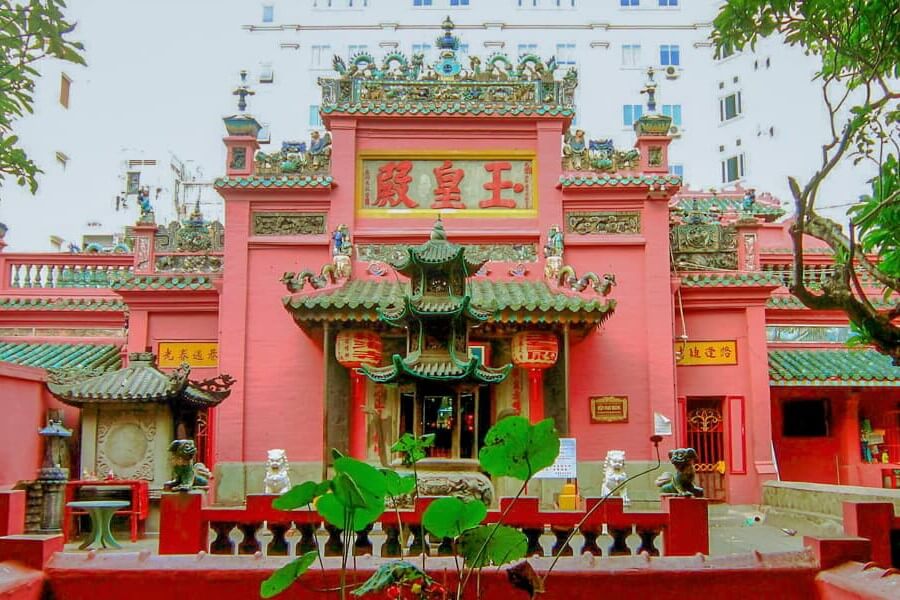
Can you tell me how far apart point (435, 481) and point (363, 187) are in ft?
24.8

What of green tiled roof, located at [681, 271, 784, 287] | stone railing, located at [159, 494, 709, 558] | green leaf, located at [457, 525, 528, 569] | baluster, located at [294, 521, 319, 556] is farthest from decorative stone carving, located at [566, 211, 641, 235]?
green leaf, located at [457, 525, 528, 569]

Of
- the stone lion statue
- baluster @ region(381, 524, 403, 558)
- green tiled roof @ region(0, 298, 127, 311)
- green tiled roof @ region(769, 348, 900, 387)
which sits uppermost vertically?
green tiled roof @ region(0, 298, 127, 311)

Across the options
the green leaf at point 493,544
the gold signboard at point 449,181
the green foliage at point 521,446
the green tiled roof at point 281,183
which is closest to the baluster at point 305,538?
the green leaf at point 493,544

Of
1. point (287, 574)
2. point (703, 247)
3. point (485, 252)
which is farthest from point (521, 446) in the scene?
point (703, 247)

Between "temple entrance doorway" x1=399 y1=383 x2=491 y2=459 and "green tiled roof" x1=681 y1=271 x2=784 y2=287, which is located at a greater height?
"green tiled roof" x1=681 y1=271 x2=784 y2=287

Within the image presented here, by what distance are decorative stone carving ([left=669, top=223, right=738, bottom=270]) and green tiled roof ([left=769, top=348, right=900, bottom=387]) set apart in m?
2.15

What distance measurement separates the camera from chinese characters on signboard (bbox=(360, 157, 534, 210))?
Answer: 1661 cm

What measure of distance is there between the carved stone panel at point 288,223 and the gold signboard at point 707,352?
686 centimetres

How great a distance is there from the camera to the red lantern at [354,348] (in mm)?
14672

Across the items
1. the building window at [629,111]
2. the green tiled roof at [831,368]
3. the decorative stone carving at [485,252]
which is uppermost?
the building window at [629,111]

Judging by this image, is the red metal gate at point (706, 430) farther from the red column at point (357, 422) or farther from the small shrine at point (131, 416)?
the small shrine at point (131, 416)

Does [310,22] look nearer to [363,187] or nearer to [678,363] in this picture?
[363,187]

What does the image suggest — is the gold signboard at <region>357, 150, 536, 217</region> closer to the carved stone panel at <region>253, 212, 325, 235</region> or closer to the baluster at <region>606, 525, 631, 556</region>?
the carved stone panel at <region>253, 212, 325, 235</region>

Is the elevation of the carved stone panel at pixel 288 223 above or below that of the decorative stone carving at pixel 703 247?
above
